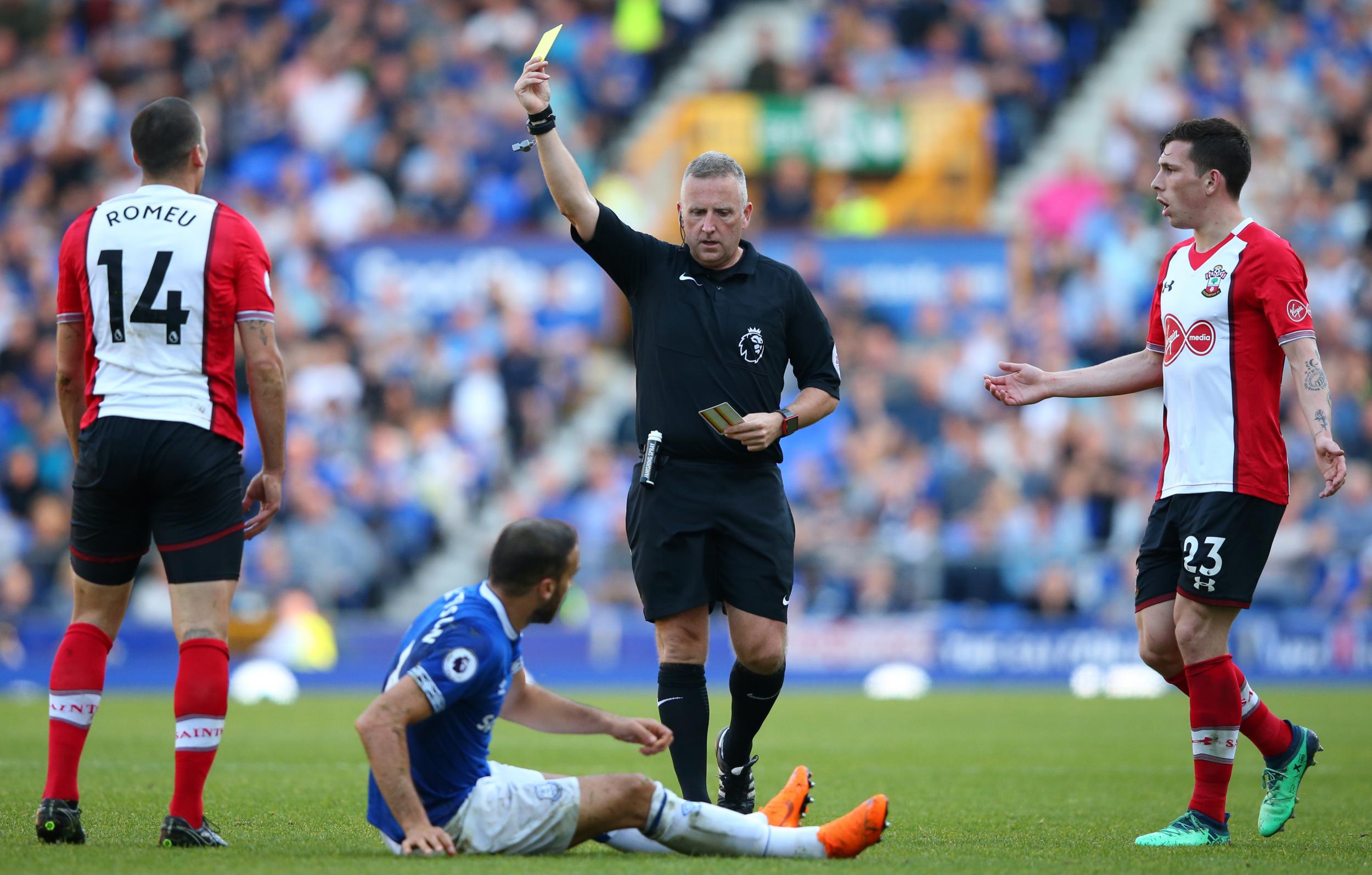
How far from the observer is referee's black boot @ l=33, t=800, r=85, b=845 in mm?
5484

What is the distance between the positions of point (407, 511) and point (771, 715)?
18.7ft

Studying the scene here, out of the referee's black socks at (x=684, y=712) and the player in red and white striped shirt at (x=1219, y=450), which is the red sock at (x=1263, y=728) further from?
the referee's black socks at (x=684, y=712)

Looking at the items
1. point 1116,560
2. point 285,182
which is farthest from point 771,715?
point 285,182

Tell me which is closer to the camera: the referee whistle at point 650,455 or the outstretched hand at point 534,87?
the outstretched hand at point 534,87

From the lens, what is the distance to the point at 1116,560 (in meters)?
16.0

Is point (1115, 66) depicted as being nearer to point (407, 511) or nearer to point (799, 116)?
point (799, 116)

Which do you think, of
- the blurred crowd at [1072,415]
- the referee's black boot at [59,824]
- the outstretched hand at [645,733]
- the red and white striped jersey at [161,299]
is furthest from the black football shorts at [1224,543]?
the blurred crowd at [1072,415]

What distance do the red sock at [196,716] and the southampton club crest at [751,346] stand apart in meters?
2.30

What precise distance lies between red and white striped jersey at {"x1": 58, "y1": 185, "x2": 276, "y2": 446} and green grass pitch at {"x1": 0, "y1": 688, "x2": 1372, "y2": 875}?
156cm

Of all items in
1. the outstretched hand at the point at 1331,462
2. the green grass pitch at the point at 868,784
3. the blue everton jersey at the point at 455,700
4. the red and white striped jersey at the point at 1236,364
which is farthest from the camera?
the red and white striped jersey at the point at 1236,364

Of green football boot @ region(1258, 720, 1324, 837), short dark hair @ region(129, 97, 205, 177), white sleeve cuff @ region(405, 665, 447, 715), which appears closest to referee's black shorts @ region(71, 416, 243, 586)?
short dark hair @ region(129, 97, 205, 177)

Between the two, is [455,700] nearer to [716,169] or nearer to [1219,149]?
[716,169]

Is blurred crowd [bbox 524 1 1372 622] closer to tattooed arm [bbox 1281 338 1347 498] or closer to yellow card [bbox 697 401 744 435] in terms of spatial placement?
yellow card [bbox 697 401 744 435]

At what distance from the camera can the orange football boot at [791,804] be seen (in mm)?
5488
